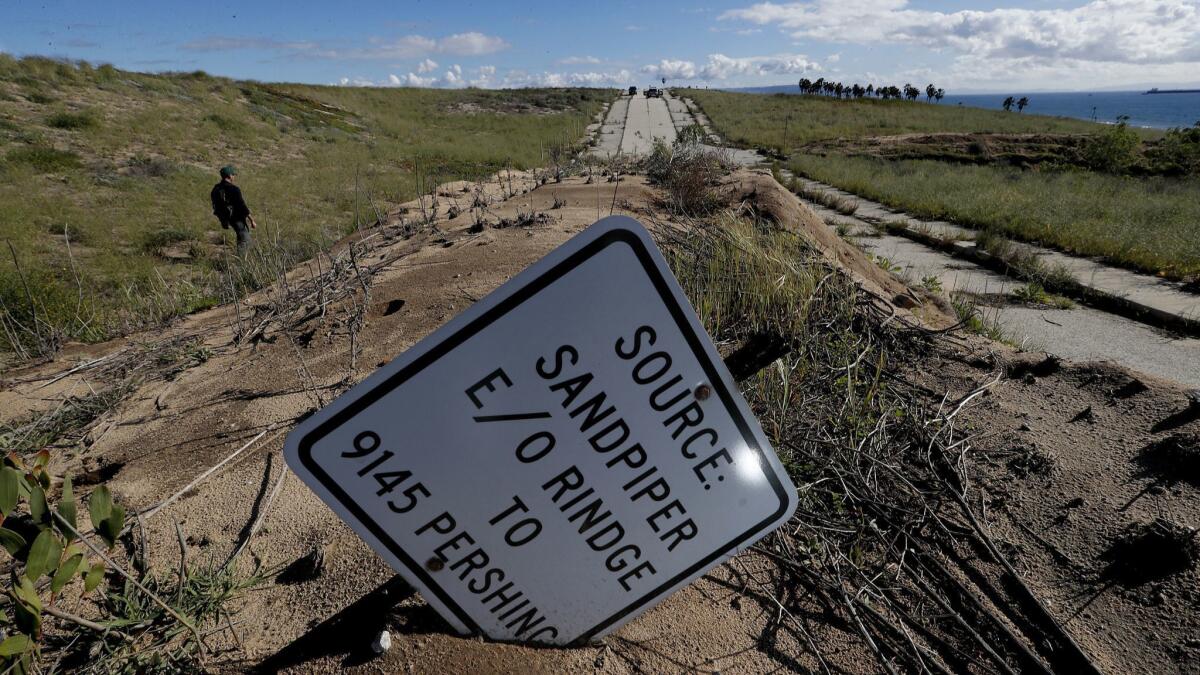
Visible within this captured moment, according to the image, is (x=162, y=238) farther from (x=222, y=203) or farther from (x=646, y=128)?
(x=646, y=128)

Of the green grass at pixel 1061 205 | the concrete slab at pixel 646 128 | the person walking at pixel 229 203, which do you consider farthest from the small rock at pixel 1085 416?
the concrete slab at pixel 646 128

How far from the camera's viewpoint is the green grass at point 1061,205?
8789 millimetres

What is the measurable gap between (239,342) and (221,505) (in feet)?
6.88

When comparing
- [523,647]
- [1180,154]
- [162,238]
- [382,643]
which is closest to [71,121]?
[162,238]

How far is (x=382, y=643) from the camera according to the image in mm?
1441

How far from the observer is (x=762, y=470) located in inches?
43.8

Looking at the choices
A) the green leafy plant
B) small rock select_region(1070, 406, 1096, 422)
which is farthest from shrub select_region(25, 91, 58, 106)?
small rock select_region(1070, 406, 1096, 422)

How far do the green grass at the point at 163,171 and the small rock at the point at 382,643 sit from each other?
4794 mm

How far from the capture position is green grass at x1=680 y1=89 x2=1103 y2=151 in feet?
104

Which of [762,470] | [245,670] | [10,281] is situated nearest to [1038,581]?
[762,470]

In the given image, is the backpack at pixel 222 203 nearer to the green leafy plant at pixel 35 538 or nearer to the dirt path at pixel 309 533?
the dirt path at pixel 309 533

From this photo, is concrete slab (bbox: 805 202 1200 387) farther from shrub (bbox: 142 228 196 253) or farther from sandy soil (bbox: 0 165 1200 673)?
shrub (bbox: 142 228 196 253)

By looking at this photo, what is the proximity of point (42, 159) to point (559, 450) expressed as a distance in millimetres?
22144

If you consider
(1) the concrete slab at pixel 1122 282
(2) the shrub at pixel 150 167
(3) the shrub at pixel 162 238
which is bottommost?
Result: (1) the concrete slab at pixel 1122 282
